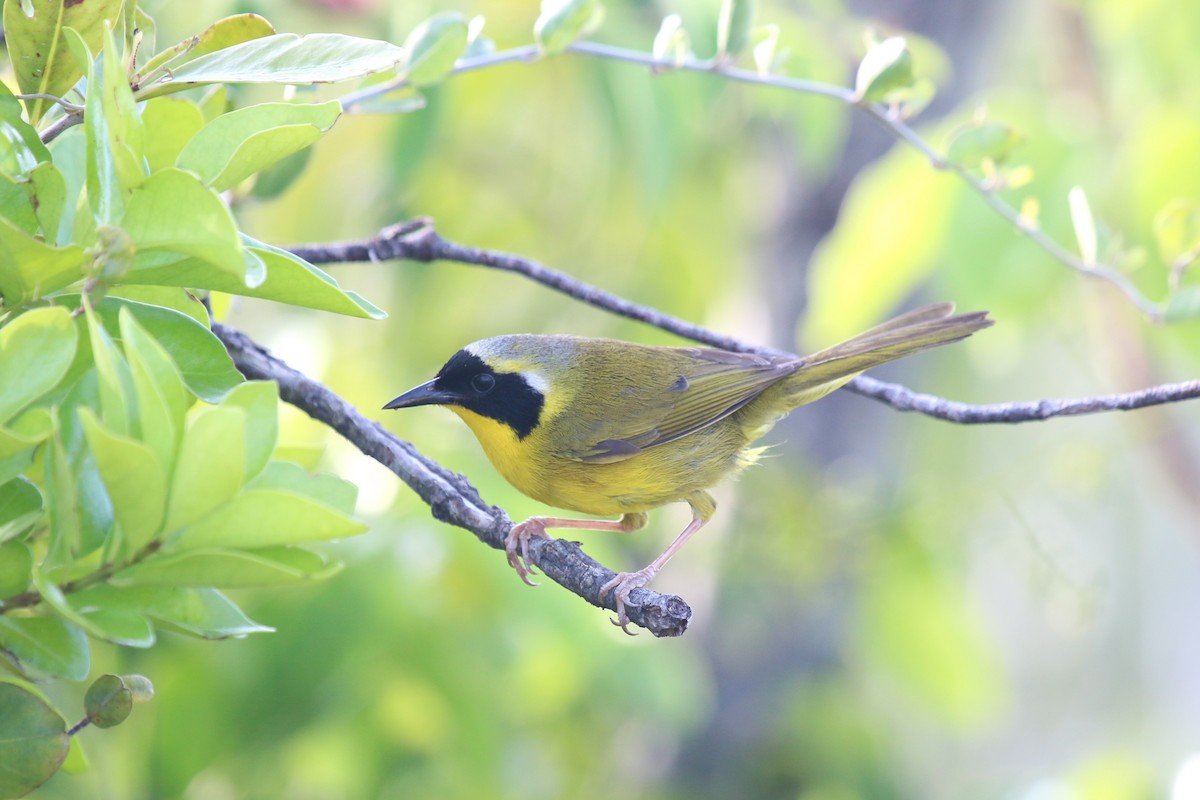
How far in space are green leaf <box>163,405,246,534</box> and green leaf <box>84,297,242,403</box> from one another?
0.22 m

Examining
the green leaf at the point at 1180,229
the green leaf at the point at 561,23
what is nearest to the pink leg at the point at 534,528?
the green leaf at the point at 561,23

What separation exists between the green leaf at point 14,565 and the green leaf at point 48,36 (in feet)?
1.82

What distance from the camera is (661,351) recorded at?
3.49m

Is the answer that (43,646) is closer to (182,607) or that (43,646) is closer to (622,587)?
(182,607)

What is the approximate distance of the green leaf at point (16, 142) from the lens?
123cm

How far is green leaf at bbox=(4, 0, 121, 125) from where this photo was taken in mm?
1298

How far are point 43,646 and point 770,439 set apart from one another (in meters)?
4.30

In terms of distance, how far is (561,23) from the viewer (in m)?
2.07

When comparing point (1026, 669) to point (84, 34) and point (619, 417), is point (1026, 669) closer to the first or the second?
point (619, 417)

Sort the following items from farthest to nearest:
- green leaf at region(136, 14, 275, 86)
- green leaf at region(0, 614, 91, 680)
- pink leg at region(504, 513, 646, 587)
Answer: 1. pink leg at region(504, 513, 646, 587)
2. green leaf at region(136, 14, 275, 86)
3. green leaf at region(0, 614, 91, 680)

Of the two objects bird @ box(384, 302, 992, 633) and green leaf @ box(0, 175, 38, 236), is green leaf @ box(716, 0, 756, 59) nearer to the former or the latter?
bird @ box(384, 302, 992, 633)

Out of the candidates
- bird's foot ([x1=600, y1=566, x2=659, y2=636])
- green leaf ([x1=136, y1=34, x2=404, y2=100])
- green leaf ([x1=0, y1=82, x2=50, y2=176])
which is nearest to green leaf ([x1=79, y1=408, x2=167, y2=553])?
green leaf ([x1=0, y1=82, x2=50, y2=176])

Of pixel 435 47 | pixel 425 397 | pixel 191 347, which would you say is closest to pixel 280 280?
pixel 191 347

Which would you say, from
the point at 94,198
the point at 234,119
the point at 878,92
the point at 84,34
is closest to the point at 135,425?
the point at 94,198
